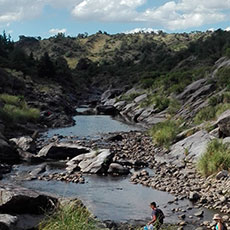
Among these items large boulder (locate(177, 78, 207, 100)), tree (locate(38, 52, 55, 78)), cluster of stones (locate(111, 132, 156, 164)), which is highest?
tree (locate(38, 52, 55, 78))

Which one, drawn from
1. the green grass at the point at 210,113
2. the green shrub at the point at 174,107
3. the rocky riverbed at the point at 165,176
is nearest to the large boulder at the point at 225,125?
the rocky riverbed at the point at 165,176

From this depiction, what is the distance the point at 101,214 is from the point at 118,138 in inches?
859

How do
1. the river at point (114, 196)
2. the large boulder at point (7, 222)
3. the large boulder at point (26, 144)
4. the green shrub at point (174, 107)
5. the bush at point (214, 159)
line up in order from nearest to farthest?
the large boulder at point (7, 222) < the river at point (114, 196) < the bush at point (214, 159) < the large boulder at point (26, 144) < the green shrub at point (174, 107)

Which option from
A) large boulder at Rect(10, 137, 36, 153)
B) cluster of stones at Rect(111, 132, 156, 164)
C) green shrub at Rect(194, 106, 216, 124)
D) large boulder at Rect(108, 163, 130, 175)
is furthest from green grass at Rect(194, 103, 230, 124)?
large boulder at Rect(10, 137, 36, 153)

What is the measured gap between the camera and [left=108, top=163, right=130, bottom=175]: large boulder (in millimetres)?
26906

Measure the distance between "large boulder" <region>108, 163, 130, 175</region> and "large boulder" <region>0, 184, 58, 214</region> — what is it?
11045 mm

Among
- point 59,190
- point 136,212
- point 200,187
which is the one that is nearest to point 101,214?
point 136,212

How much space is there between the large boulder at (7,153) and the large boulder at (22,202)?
14278 millimetres

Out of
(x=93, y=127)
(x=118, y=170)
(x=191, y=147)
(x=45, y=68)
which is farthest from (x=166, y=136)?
(x=45, y=68)

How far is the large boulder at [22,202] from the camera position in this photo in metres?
14.9

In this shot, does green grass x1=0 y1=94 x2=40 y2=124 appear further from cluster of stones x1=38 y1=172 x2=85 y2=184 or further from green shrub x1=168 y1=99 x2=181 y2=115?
cluster of stones x1=38 y1=172 x2=85 y2=184

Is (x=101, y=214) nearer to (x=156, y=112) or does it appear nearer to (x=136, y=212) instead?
(x=136, y=212)

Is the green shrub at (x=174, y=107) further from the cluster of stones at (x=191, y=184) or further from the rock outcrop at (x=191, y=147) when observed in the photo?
the cluster of stones at (x=191, y=184)

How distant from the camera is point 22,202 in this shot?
1532cm
